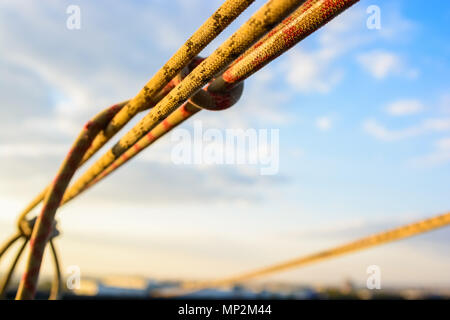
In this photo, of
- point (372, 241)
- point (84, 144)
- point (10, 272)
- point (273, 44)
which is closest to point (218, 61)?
point (273, 44)

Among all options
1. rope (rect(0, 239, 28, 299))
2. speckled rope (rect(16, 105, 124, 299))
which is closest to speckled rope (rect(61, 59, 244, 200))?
speckled rope (rect(16, 105, 124, 299))

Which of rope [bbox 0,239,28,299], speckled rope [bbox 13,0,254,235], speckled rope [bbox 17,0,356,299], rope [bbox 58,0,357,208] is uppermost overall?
speckled rope [bbox 13,0,254,235]

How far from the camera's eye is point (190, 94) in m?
1.07

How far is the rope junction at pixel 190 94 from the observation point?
32.9 inches

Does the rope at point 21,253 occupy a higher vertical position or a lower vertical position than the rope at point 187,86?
lower

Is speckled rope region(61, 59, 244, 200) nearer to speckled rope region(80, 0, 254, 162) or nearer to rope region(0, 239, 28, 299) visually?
speckled rope region(80, 0, 254, 162)

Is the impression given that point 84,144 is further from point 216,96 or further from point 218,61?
point 218,61

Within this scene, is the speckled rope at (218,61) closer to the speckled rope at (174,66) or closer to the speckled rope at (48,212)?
the speckled rope at (174,66)

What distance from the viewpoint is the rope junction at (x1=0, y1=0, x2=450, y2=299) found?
83 centimetres

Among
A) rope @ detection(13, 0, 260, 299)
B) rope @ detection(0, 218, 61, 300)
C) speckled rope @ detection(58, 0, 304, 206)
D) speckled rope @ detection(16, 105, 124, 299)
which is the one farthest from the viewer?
rope @ detection(0, 218, 61, 300)

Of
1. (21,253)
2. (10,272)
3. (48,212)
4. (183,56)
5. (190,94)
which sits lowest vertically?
(10,272)

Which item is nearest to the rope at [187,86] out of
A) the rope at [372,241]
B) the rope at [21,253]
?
the rope at [21,253]
